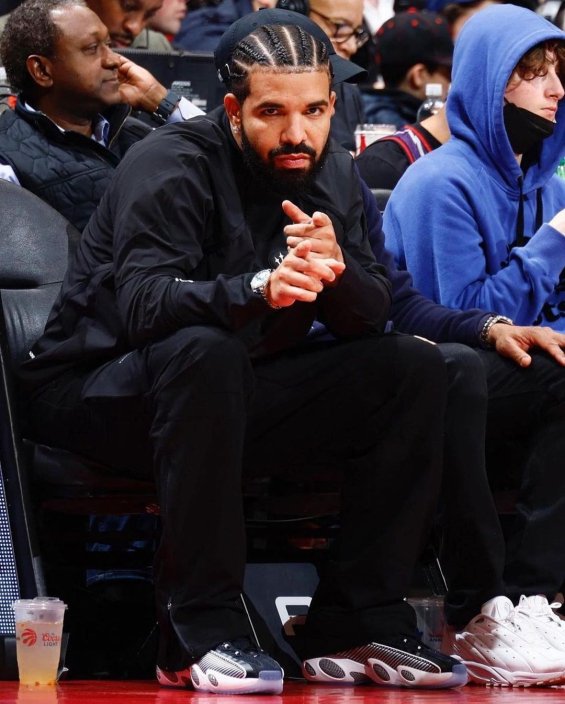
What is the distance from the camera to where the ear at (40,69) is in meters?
3.97

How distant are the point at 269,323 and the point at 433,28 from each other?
3.64 metres

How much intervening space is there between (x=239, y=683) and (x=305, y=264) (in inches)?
28.7

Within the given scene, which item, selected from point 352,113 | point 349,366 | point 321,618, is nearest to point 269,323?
point 349,366

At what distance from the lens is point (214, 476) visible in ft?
8.37

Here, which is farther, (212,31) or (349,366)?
(212,31)

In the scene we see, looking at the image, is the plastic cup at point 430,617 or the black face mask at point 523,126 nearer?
the plastic cup at point 430,617

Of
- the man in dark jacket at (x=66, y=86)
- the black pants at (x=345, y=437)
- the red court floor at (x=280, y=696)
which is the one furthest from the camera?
the man in dark jacket at (x=66, y=86)

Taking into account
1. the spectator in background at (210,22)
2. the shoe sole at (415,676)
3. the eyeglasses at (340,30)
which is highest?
the eyeglasses at (340,30)

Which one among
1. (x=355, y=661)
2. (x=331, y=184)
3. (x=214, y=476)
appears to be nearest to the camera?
(x=214, y=476)

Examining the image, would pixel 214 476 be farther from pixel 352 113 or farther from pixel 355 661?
pixel 352 113

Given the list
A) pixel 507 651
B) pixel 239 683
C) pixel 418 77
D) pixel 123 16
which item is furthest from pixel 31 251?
pixel 418 77

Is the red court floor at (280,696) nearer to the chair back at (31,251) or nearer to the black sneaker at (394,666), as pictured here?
the black sneaker at (394,666)

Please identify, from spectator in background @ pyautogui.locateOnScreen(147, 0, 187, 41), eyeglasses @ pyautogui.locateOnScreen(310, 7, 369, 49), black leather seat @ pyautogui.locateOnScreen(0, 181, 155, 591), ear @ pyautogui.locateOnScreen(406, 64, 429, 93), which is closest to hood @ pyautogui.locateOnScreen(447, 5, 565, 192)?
black leather seat @ pyautogui.locateOnScreen(0, 181, 155, 591)

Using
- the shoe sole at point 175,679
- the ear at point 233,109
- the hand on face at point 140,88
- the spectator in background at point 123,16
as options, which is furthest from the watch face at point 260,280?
the spectator in background at point 123,16
